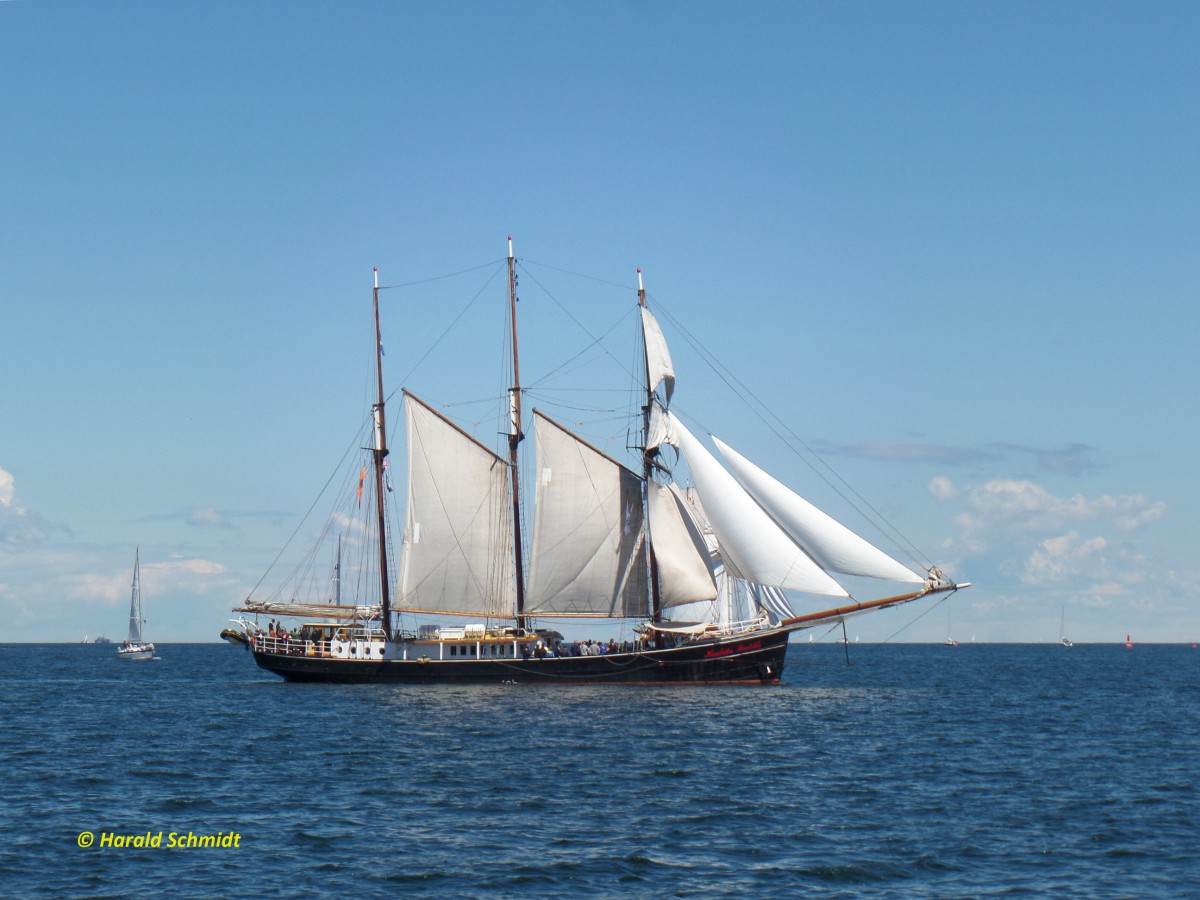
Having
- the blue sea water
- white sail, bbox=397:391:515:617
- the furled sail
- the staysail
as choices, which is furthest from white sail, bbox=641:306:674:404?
the blue sea water

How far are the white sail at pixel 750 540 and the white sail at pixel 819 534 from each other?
486 mm

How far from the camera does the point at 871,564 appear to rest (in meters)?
64.6

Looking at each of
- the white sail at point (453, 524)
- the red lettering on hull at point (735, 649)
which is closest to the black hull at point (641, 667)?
the red lettering on hull at point (735, 649)

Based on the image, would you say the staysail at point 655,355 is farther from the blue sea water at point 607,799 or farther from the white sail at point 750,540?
the blue sea water at point 607,799

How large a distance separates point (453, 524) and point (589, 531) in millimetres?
8867

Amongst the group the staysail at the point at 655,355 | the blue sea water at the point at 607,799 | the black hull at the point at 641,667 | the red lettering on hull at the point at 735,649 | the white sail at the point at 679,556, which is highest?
the staysail at the point at 655,355

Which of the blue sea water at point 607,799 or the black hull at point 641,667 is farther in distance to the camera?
the black hull at point 641,667

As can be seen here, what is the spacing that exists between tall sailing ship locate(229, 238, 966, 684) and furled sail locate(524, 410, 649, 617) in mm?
83

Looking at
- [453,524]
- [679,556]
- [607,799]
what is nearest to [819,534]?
[679,556]

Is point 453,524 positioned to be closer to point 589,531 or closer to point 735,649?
point 589,531

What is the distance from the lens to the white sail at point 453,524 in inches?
3041

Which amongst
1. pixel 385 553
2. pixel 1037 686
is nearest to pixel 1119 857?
pixel 385 553

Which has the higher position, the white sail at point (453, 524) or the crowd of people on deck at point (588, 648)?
the white sail at point (453, 524)

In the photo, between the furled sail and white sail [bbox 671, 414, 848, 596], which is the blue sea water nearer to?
white sail [bbox 671, 414, 848, 596]
